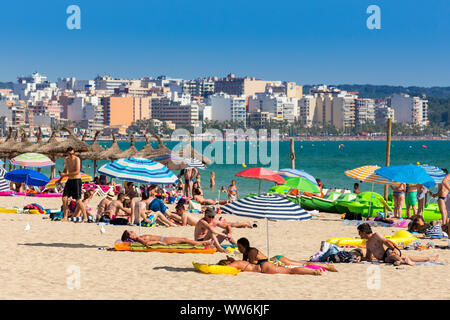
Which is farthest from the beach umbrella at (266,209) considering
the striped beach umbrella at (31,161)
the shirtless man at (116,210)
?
the striped beach umbrella at (31,161)

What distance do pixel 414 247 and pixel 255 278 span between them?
410 cm

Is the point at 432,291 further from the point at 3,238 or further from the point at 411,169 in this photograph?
the point at 3,238

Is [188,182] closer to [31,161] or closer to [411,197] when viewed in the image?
[31,161]

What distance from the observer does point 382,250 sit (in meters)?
10.4

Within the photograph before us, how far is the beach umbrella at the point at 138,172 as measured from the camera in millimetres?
11422

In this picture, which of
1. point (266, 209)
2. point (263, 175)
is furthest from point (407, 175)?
point (266, 209)

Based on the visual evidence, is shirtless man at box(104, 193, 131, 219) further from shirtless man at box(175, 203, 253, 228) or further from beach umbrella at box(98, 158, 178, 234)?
beach umbrella at box(98, 158, 178, 234)

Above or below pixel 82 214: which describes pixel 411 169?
above

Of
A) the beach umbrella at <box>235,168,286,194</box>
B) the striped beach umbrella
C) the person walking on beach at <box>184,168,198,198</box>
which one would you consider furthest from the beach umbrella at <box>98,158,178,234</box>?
the person walking on beach at <box>184,168,198,198</box>

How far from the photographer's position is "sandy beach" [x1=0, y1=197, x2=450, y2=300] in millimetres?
8109

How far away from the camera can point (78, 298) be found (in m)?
7.70

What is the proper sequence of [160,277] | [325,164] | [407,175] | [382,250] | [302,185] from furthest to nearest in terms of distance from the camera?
[325,164], [302,185], [407,175], [382,250], [160,277]

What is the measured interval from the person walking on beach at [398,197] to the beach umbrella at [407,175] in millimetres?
3189
